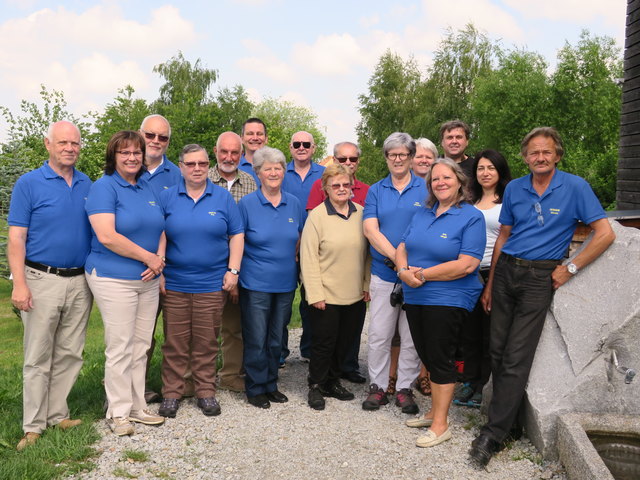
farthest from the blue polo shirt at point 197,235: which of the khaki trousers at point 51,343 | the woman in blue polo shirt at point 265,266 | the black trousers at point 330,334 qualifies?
the black trousers at point 330,334

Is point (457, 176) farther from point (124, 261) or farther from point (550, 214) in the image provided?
point (124, 261)

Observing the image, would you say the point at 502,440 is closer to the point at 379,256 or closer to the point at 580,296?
the point at 580,296

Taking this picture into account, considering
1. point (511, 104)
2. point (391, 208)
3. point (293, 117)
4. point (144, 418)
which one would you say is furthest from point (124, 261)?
point (293, 117)

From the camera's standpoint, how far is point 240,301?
579cm

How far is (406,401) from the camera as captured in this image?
556 centimetres

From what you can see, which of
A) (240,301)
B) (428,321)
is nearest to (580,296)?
(428,321)

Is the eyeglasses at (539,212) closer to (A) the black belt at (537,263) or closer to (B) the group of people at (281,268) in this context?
(B) the group of people at (281,268)

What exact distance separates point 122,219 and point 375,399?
280cm

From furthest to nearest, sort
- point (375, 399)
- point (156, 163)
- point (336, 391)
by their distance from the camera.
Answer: point (336, 391)
point (156, 163)
point (375, 399)

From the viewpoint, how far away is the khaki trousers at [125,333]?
4.74m

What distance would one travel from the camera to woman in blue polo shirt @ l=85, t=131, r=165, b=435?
4641 mm

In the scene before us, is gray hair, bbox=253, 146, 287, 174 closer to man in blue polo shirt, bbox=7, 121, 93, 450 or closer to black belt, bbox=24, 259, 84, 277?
man in blue polo shirt, bbox=7, 121, 93, 450

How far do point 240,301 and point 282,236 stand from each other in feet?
2.56

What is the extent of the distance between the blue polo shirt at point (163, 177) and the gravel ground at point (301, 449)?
2.06m
